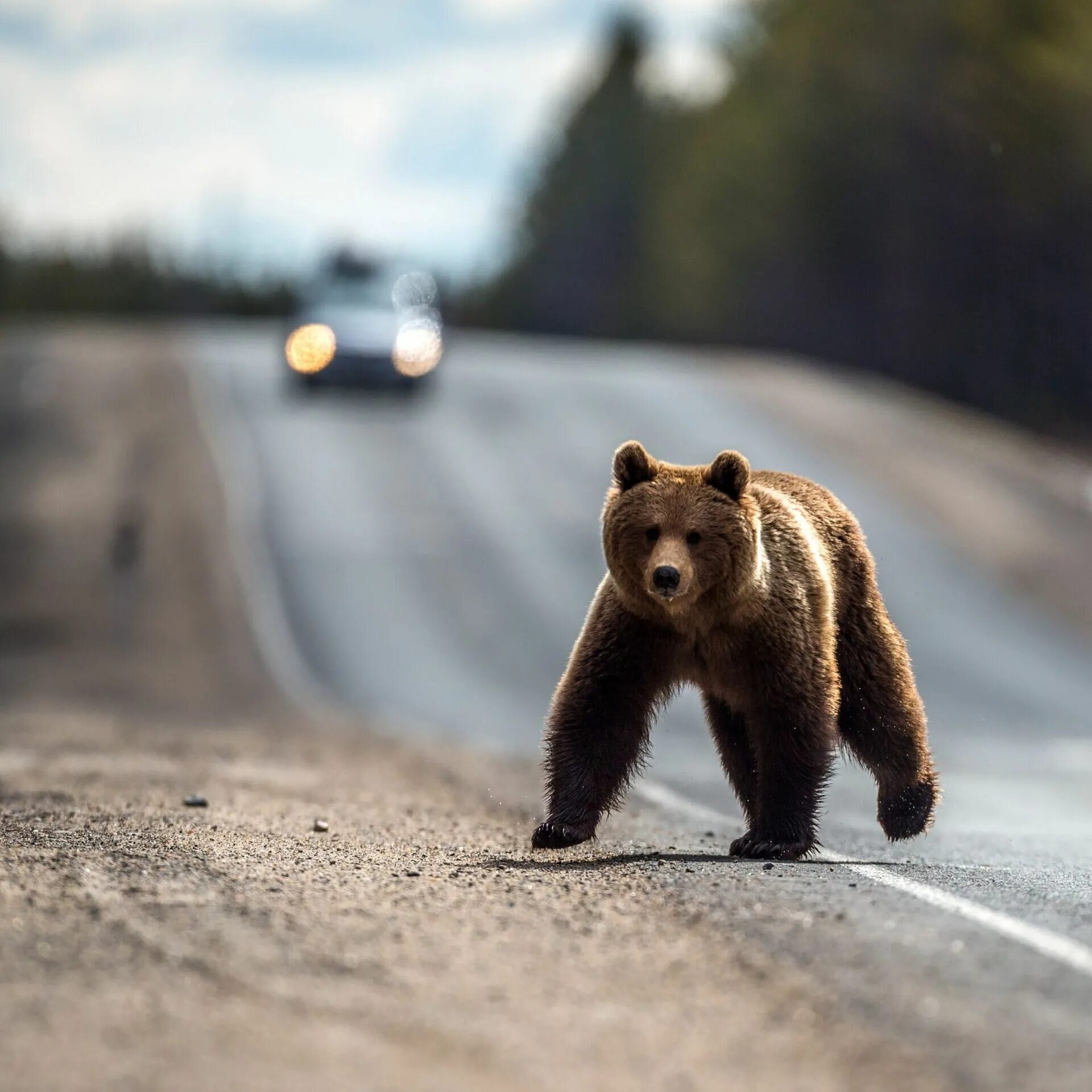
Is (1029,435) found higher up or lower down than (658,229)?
lower down

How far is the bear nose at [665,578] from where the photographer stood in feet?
19.7

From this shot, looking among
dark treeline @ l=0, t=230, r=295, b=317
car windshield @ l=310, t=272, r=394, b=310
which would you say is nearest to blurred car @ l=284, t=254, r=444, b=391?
car windshield @ l=310, t=272, r=394, b=310

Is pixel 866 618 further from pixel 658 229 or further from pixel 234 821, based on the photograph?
pixel 658 229

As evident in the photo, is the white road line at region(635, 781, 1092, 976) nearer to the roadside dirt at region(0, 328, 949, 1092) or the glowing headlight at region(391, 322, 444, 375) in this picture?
the roadside dirt at region(0, 328, 949, 1092)

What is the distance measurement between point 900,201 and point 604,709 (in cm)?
5357

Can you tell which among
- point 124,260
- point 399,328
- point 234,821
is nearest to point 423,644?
point 399,328

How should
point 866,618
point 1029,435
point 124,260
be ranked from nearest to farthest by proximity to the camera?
point 866,618 → point 1029,435 → point 124,260

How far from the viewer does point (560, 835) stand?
6938mm

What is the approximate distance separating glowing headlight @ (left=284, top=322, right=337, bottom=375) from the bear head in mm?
25771

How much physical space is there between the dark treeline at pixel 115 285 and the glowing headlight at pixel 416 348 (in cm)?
5316

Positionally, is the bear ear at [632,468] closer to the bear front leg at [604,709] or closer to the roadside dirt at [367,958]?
the bear front leg at [604,709]

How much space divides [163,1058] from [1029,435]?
47.0m

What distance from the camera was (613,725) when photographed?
6.73 m

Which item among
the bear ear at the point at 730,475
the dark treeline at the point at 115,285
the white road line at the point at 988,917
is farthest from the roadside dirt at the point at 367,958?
the dark treeline at the point at 115,285
